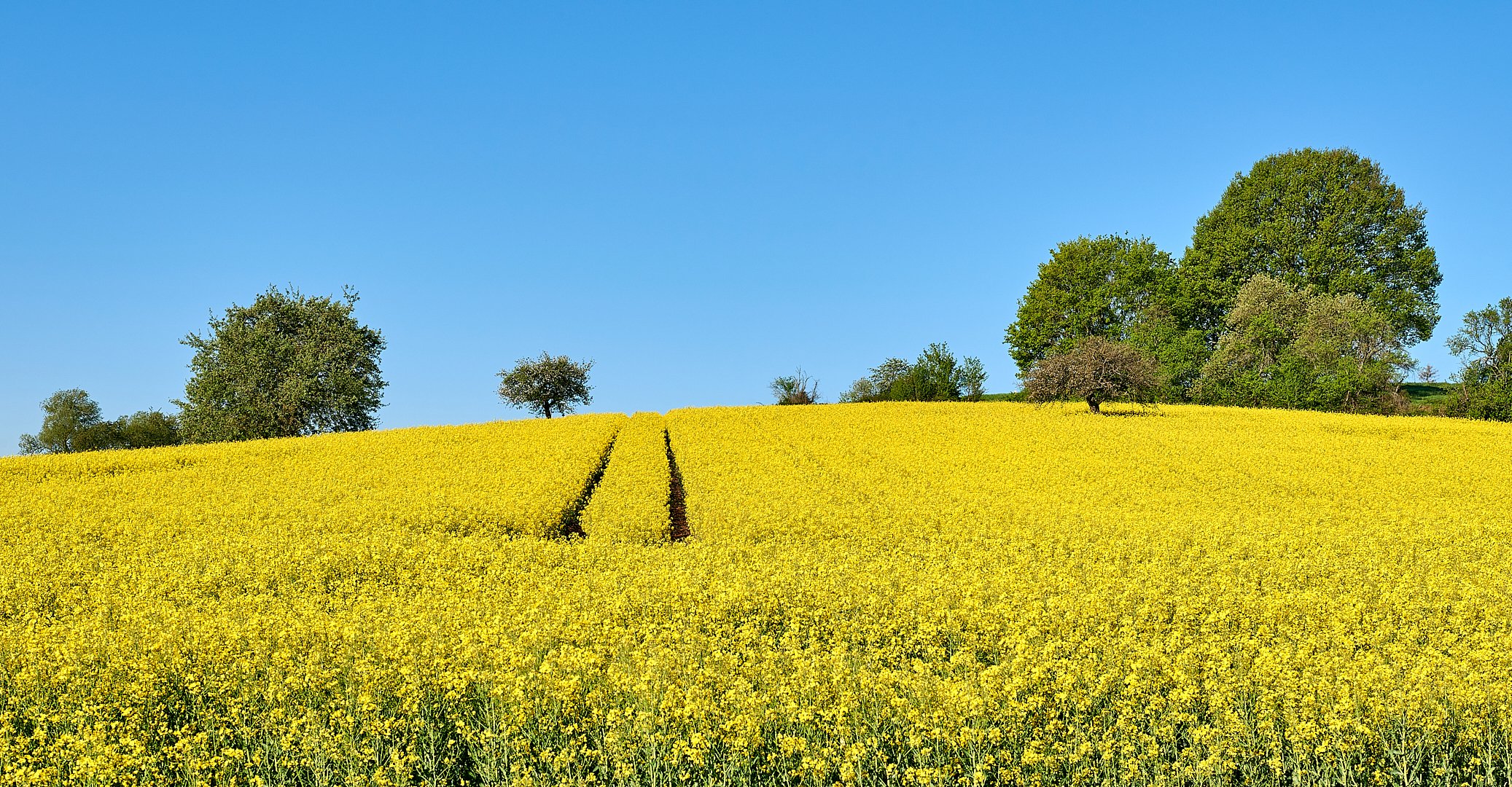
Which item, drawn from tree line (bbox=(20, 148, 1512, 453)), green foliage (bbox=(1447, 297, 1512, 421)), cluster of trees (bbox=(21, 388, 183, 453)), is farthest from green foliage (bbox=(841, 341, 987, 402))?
cluster of trees (bbox=(21, 388, 183, 453))

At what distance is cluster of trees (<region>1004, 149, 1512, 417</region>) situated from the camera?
58.5 m

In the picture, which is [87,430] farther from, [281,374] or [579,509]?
[579,509]

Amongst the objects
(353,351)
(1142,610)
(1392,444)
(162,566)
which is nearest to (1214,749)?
(1142,610)

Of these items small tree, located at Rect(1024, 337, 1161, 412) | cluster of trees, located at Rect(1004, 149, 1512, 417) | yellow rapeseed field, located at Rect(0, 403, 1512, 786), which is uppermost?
cluster of trees, located at Rect(1004, 149, 1512, 417)

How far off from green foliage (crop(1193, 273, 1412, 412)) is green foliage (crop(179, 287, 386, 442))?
54.7 metres

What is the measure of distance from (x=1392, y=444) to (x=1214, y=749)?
3508 cm

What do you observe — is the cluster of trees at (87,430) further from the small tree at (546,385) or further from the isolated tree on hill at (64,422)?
the small tree at (546,385)

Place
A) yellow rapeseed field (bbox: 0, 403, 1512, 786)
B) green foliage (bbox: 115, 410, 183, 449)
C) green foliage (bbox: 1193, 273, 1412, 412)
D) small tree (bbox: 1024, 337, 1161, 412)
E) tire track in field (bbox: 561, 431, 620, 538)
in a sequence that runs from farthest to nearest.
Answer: green foliage (bbox: 115, 410, 183, 449)
green foliage (bbox: 1193, 273, 1412, 412)
small tree (bbox: 1024, 337, 1161, 412)
tire track in field (bbox: 561, 431, 620, 538)
yellow rapeseed field (bbox: 0, 403, 1512, 786)

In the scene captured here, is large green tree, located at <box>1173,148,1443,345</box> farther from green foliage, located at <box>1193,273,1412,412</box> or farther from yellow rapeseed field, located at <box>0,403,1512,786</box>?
yellow rapeseed field, located at <box>0,403,1512,786</box>

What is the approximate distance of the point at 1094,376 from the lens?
44.6 m

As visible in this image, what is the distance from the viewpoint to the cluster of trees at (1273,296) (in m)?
58.5

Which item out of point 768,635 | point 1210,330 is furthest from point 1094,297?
point 768,635

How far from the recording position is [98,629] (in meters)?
11.1

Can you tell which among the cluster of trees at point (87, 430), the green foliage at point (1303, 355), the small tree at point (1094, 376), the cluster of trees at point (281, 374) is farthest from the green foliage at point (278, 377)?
the green foliage at point (1303, 355)
